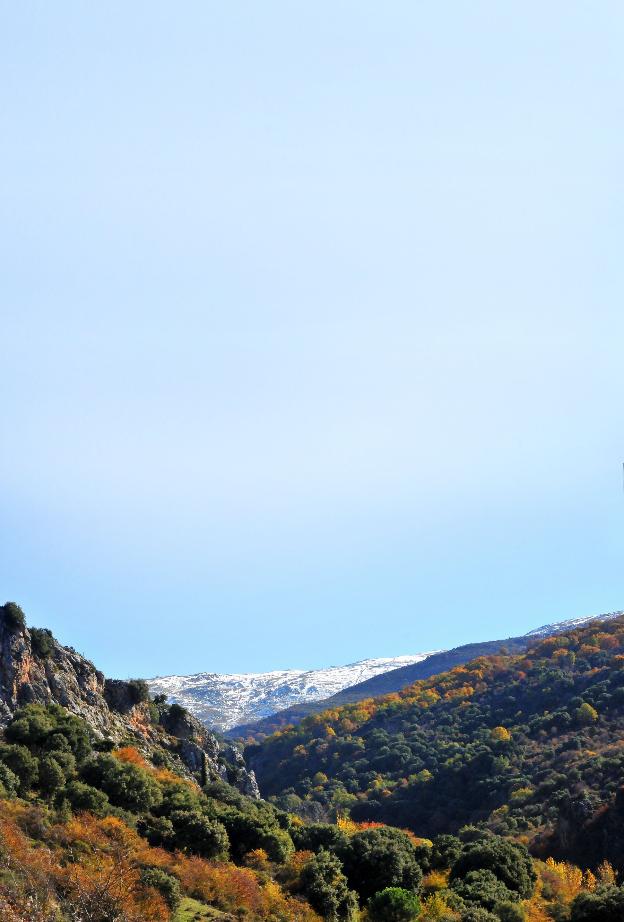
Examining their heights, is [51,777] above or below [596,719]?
above

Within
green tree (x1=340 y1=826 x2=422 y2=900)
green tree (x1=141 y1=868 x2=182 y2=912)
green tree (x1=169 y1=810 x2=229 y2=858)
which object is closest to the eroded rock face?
green tree (x1=169 y1=810 x2=229 y2=858)

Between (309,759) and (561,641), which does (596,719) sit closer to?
(561,641)

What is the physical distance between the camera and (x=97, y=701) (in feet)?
216

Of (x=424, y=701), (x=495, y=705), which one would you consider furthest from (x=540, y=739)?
(x=424, y=701)

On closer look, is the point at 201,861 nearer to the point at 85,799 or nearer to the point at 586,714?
the point at 85,799

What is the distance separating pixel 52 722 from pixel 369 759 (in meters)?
76.7

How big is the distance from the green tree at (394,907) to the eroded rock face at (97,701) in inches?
1144

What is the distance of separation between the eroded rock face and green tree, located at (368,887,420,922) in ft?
95.3

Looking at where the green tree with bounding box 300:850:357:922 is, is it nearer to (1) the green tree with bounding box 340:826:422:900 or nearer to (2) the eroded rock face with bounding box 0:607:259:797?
(1) the green tree with bounding box 340:826:422:900

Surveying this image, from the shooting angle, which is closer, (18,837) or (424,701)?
(18,837)

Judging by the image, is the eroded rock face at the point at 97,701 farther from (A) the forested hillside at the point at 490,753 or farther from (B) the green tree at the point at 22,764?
(A) the forested hillside at the point at 490,753

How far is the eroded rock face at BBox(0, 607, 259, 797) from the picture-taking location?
2260 inches

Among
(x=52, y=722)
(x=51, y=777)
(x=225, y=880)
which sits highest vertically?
(x=52, y=722)

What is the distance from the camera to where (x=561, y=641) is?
139750 mm
